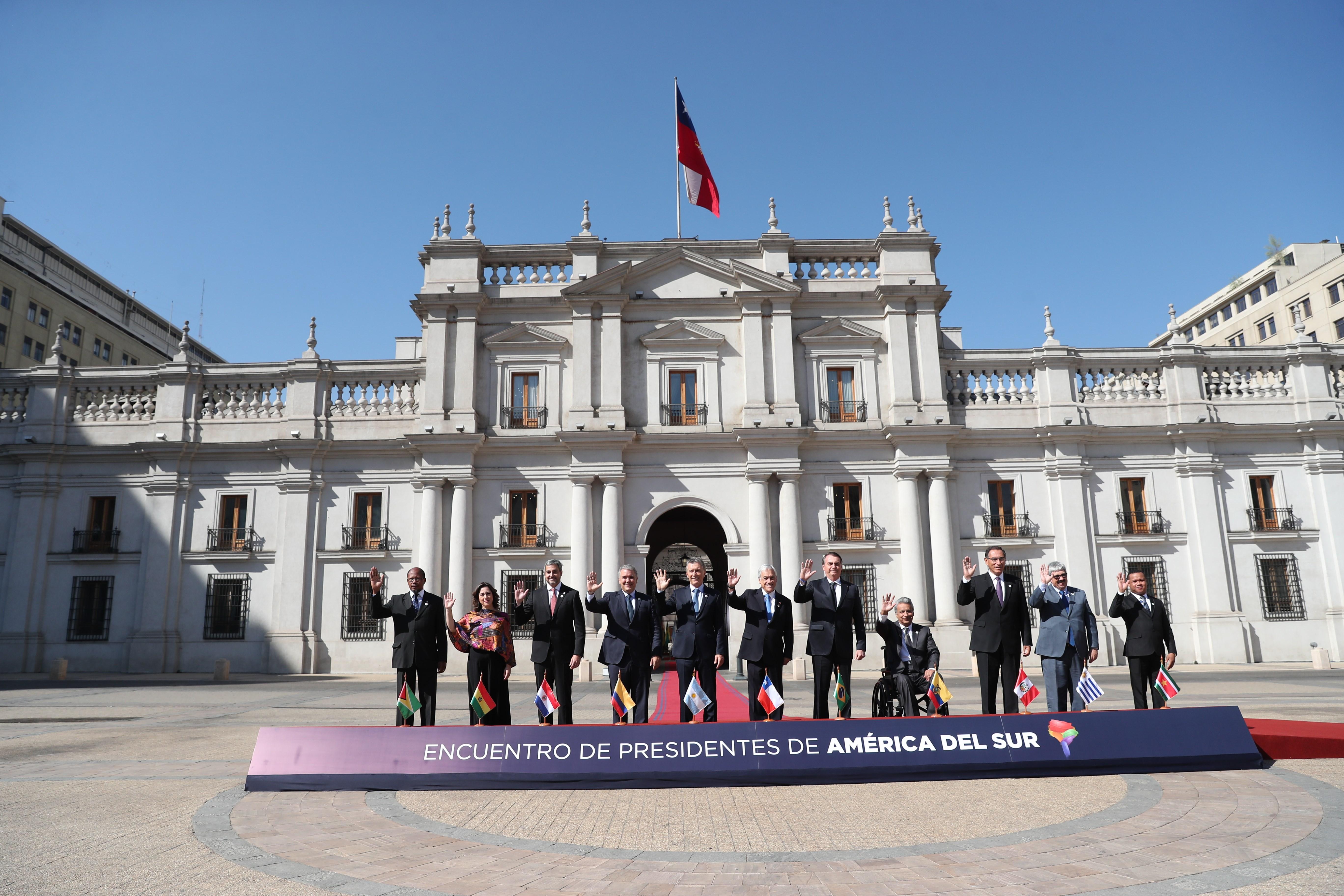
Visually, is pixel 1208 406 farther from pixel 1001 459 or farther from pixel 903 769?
pixel 903 769

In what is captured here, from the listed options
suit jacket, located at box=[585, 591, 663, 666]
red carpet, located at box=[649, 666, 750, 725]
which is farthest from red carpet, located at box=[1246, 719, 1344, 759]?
suit jacket, located at box=[585, 591, 663, 666]

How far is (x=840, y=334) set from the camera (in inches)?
1110

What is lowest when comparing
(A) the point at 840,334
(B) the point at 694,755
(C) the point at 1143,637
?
(B) the point at 694,755

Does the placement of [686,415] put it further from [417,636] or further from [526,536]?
[417,636]

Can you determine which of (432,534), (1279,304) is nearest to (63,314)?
(432,534)

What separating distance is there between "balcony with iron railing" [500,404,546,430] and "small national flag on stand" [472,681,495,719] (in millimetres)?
18414

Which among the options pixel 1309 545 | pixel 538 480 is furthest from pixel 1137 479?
pixel 538 480

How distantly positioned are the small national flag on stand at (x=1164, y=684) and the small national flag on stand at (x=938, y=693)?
246 centimetres

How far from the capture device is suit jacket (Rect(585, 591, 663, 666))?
32.6 feet

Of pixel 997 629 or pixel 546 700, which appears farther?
pixel 997 629

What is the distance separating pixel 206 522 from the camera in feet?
91.1

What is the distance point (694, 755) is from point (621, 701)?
1899 mm

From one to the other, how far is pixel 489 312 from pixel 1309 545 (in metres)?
27.8

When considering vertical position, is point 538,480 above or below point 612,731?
above
